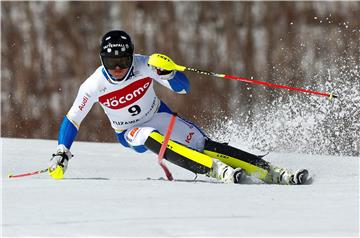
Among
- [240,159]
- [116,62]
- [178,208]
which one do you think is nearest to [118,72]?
[116,62]

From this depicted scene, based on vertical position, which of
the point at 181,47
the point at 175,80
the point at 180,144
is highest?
the point at 175,80

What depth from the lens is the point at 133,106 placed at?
782 cm

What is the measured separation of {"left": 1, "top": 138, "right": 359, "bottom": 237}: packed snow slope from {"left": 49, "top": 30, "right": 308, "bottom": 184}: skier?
0.73 ft

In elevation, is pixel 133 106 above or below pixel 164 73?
below

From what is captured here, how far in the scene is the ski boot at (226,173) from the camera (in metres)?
7.25

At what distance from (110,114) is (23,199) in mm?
1814

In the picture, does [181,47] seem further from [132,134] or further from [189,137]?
[132,134]

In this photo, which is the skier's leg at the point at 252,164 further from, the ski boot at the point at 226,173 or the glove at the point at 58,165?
the glove at the point at 58,165

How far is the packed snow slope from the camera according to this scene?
530 centimetres

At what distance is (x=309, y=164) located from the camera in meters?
8.44

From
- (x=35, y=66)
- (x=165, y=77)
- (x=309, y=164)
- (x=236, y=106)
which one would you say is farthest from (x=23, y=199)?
(x=35, y=66)

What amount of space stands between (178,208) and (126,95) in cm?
202

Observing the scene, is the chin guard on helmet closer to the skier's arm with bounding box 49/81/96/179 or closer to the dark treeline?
the skier's arm with bounding box 49/81/96/179

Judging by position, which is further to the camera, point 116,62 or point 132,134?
point 132,134
